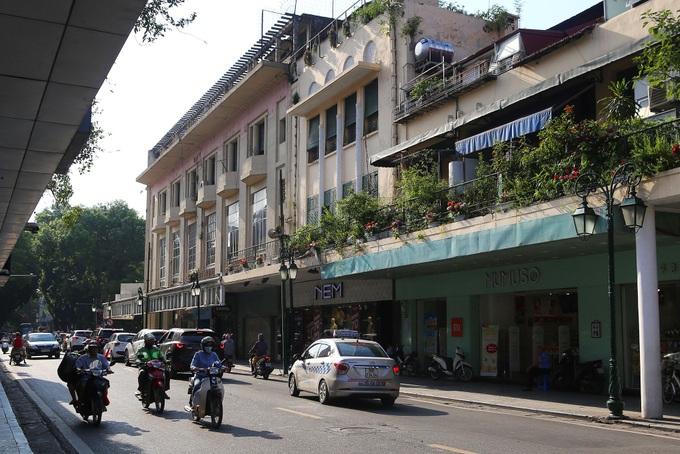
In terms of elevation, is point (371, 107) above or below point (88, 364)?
above

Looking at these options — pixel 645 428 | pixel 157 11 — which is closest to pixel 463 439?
pixel 645 428

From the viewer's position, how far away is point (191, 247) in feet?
169

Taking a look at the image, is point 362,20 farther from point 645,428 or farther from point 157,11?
point 645,428

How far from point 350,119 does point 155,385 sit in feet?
60.0

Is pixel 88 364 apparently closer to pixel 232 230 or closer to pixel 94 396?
pixel 94 396

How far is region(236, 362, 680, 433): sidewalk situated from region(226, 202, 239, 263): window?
1975 centimetres

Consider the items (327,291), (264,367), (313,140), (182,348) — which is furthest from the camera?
(313,140)

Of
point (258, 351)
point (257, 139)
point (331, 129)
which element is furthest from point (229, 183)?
point (258, 351)

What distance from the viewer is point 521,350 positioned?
78.6 feet

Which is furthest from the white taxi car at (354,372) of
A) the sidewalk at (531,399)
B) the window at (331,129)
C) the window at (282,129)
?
the window at (282,129)

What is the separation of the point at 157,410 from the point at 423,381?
11306 mm

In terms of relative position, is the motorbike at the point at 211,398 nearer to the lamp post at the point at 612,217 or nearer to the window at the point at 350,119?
the lamp post at the point at 612,217

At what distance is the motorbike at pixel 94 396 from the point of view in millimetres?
13375

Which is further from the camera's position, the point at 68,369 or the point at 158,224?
the point at 158,224
